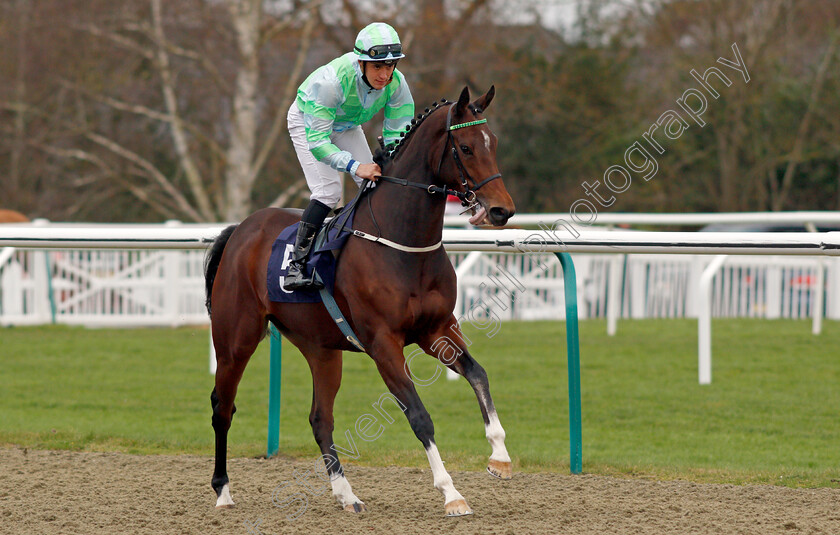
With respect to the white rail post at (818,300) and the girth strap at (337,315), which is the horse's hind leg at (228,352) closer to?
the girth strap at (337,315)

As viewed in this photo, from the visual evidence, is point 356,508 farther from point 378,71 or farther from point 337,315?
point 378,71

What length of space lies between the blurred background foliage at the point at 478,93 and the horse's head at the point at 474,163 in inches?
452

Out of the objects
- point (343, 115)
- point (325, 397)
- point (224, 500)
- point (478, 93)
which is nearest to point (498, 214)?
Result: point (343, 115)

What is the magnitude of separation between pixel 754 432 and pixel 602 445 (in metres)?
1.12

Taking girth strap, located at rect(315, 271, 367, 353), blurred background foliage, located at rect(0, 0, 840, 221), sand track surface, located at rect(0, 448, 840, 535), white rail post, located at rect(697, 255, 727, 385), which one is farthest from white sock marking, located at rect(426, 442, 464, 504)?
blurred background foliage, located at rect(0, 0, 840, 221)

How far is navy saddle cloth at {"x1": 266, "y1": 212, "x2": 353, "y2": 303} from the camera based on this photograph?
4.45m

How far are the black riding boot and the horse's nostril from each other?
37.8 inches

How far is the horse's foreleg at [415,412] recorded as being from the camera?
397 centimetres

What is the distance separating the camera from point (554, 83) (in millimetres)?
22531

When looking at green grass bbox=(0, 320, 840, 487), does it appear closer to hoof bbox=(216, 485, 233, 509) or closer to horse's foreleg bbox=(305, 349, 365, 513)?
horse's foreleg bbox=(305, 349, 365, 513)

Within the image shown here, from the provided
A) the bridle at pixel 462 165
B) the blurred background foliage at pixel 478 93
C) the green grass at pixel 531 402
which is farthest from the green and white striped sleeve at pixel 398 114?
the blurred background foliage at pixel 478 93

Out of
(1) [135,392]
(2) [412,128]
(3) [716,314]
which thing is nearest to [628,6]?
(3) [716,314]

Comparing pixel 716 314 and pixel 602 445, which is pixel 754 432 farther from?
pixel 716 314

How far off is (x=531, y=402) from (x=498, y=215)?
4.02 m
